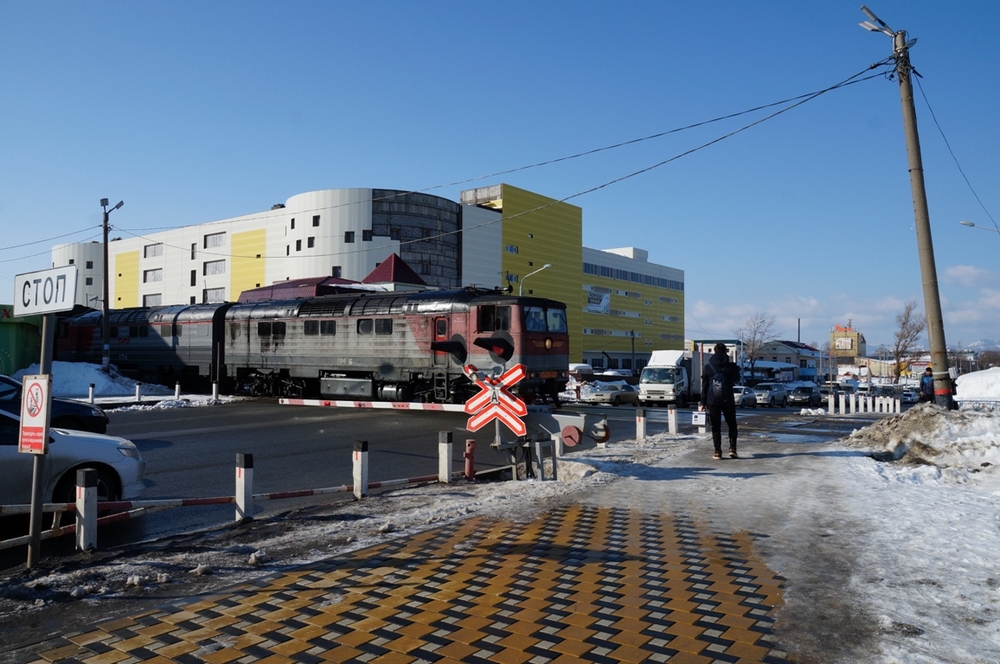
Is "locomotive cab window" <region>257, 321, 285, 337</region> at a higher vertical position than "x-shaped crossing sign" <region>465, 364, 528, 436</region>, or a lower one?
higher

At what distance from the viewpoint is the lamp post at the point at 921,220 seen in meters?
14.4

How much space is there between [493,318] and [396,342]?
3.56 metres

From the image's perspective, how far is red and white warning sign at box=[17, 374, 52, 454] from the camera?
19.5 feet

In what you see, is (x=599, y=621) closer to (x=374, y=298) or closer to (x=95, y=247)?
(x=374, y=298)

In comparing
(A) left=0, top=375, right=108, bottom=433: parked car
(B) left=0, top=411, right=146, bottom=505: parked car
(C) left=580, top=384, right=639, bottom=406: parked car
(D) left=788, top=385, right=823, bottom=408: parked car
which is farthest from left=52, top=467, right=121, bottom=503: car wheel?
(D) left=788, top=385, right=823, bottom=408: parked car

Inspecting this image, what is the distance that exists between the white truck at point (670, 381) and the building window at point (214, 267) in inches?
2142

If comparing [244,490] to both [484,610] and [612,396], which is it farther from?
[612,396]

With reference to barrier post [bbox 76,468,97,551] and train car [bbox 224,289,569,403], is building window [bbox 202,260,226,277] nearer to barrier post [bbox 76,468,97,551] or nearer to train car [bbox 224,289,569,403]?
train car [bbox 224,289,569,403]

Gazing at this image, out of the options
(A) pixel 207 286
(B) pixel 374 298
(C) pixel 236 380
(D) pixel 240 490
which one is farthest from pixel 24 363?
(A) pixel 207 286

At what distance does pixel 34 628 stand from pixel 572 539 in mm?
4141

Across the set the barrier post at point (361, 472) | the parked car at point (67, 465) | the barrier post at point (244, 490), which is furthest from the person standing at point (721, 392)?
the parked car at point (67, 465)

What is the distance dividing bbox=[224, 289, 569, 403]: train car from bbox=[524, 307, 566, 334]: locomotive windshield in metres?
0.03

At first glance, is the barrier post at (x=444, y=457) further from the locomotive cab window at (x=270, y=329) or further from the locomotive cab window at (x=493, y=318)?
the locomotive cab window at (x=270, y=329)

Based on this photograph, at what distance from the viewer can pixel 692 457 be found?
472 inches
